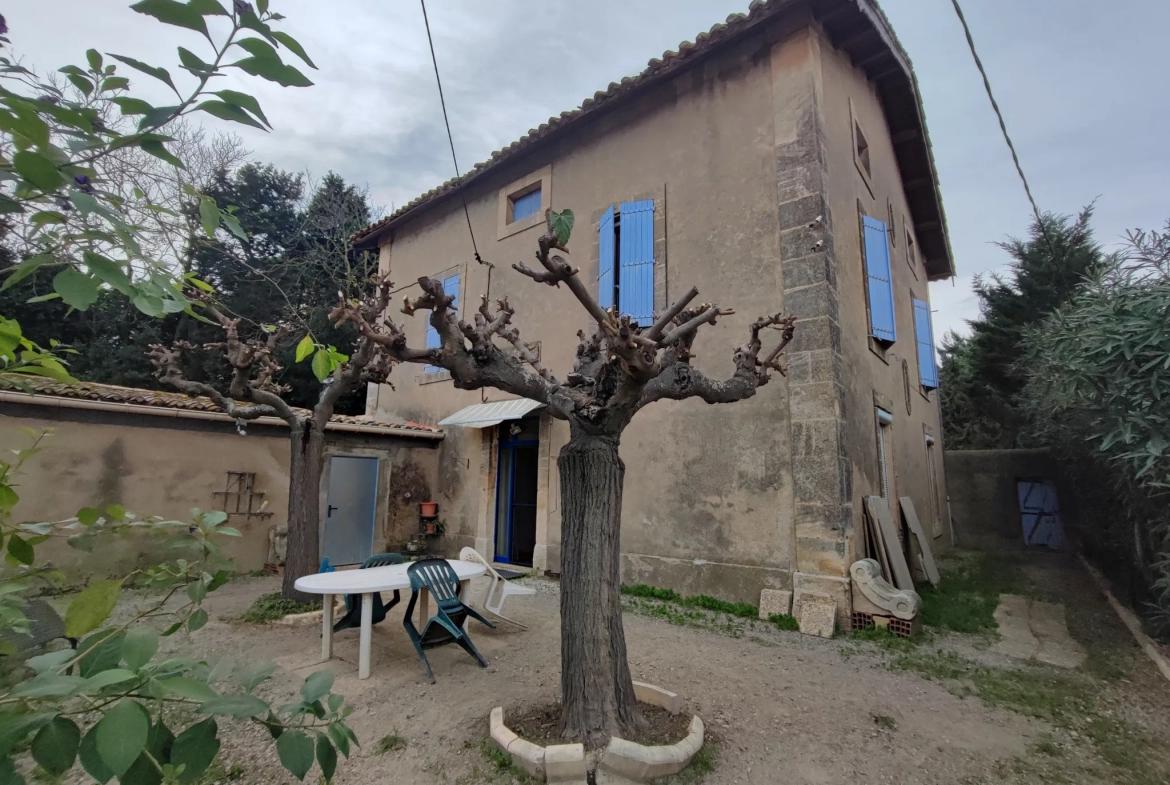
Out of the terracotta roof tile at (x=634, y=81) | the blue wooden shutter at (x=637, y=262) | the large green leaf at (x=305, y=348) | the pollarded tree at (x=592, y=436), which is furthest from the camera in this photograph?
the blue wooden shutter at (x=637, y=262)

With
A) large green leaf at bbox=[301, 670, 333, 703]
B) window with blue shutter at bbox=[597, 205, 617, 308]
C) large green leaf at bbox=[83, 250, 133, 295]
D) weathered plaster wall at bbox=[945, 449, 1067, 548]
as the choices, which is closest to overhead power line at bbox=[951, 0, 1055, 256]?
window with blue shutter at bbox=[597, 205, 617, 308]

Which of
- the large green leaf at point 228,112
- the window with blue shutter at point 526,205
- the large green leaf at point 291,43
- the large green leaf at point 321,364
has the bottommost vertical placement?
the large green leaf at point 321,364

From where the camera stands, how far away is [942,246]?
517 inches

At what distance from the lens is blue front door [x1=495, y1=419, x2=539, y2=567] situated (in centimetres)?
983

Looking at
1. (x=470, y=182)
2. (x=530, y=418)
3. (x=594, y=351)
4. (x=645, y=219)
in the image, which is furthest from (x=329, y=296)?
(x=594, y=351)

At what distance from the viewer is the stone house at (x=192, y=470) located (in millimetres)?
7004

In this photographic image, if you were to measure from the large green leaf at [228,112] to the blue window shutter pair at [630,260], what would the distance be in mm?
7195

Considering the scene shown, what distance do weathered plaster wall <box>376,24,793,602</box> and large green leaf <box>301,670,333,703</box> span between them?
20.3ft

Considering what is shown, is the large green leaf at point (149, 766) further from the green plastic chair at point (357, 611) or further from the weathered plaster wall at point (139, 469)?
the weathered plaster wall at point (139, 469)

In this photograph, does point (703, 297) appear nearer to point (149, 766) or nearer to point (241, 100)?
point (241, 100)

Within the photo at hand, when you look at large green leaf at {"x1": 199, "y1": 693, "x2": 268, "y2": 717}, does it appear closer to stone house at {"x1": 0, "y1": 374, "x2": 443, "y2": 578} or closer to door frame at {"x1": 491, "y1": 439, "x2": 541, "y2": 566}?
stone house at {"x1": 0, "y1": 374, "x2": 443, "y2": 578}

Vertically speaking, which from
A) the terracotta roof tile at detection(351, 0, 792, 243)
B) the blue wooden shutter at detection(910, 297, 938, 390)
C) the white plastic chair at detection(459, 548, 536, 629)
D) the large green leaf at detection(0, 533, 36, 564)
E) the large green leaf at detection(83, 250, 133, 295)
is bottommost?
the white plastic chair at detection(459, 548, 536, 629)

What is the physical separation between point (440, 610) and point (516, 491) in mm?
5317

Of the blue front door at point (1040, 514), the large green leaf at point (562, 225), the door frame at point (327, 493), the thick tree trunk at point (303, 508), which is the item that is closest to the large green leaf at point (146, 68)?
the large green leaf at point (562, 225)
